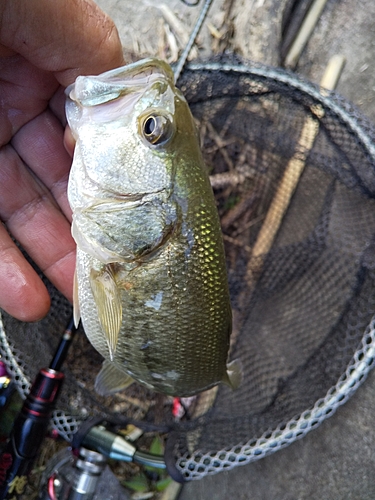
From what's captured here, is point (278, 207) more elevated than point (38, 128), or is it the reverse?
point (38, 128)

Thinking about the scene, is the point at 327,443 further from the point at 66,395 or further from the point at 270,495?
the point at 66,395

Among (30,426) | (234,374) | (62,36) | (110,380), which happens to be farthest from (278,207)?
(30,426)

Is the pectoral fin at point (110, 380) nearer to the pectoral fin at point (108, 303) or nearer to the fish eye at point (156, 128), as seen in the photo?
the pectoral fin at point (108, 303)

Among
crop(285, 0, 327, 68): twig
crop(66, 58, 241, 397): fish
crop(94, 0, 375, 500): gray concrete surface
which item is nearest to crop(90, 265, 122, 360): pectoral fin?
crop(66, 58, 241, 397): fish

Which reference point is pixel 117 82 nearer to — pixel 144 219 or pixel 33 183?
pixel 144 219

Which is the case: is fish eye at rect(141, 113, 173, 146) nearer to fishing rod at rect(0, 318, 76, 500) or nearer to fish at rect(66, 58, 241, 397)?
fish at rect(66, 58, 241, 397)

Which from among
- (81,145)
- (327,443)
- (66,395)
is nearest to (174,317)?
(81,145)

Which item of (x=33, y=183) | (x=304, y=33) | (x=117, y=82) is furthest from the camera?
(x=304, y=33)
